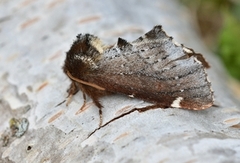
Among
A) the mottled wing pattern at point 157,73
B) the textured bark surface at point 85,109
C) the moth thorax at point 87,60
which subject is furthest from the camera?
the moth thorax at point 87,60

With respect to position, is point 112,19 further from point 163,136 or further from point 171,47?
point 163,136

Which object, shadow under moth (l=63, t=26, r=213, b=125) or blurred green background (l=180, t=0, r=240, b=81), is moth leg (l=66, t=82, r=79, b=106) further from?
blurred green background (l=180, t=0, r=240, b=81)

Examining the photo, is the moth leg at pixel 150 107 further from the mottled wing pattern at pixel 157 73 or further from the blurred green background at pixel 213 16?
the blurred green background at pixel 213 16

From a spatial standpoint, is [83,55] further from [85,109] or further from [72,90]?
[85,109]

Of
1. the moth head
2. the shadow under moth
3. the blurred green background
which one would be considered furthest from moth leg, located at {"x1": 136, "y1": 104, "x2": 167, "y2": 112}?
the blurred green background

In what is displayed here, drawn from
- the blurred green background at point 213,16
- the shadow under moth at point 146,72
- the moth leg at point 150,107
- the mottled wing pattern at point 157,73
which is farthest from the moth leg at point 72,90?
the blurred green background at point 213,16

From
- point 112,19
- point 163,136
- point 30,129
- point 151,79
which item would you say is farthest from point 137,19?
point 163,136

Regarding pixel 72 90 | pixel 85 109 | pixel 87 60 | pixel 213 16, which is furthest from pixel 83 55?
pixel 213 16
